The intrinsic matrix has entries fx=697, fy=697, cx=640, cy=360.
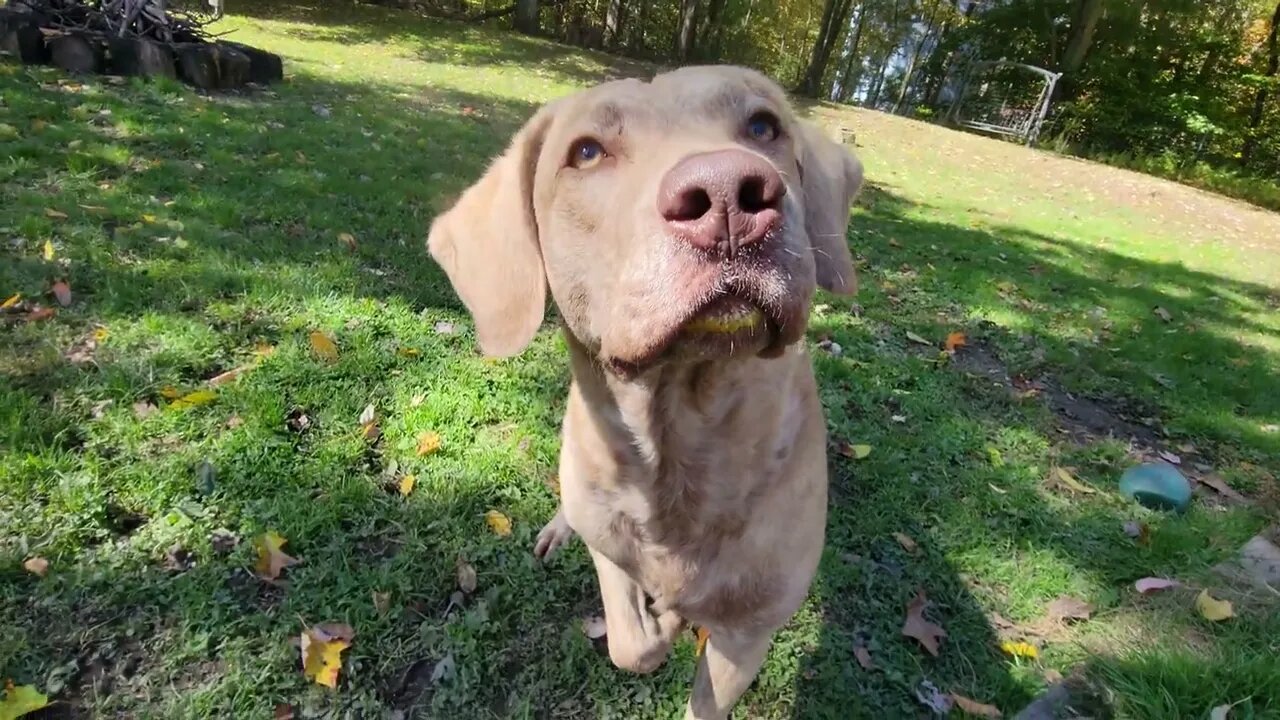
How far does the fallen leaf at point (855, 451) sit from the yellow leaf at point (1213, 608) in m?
1.51

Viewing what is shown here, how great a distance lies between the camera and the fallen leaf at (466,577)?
279 centimetres

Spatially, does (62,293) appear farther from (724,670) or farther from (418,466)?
(724,670)

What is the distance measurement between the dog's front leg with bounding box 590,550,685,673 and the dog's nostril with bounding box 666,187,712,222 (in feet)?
4.62

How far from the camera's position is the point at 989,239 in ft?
29.2

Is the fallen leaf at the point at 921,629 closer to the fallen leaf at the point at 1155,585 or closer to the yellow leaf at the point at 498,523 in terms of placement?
the fallen leaf at the point at 1155,585

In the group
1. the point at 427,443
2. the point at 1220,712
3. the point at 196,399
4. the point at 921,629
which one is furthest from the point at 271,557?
the point at 1220,712

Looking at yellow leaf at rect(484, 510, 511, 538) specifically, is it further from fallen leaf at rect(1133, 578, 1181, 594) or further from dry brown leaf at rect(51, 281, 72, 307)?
fallen leaf at rect(1133, 578, 1181, 594)

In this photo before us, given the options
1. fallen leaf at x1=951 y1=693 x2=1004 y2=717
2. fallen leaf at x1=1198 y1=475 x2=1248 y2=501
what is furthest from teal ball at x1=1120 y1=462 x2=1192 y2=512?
fallen leaf at x1=951 y1=693 x2=1004 y2=717

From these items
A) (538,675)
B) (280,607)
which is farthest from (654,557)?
(280,607)

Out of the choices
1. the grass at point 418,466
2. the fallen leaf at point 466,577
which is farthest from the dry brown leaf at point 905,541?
the fallen leaf at point 466,577

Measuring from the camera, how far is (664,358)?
158 centimetres

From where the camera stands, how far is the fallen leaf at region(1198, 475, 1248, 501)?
12.7 ft

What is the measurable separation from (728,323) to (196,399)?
298cm

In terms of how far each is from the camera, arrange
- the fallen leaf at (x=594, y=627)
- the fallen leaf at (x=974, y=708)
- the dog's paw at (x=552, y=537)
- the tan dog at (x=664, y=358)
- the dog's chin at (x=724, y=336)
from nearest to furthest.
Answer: the dog's chin at (x=724, y=336) < the tan dog at (x=664, y=358) < the fallen leaf at (x=974, y=708) < the fallen leaf at (x=594, y=627) < the dog's paw at (x=552, y=537)
